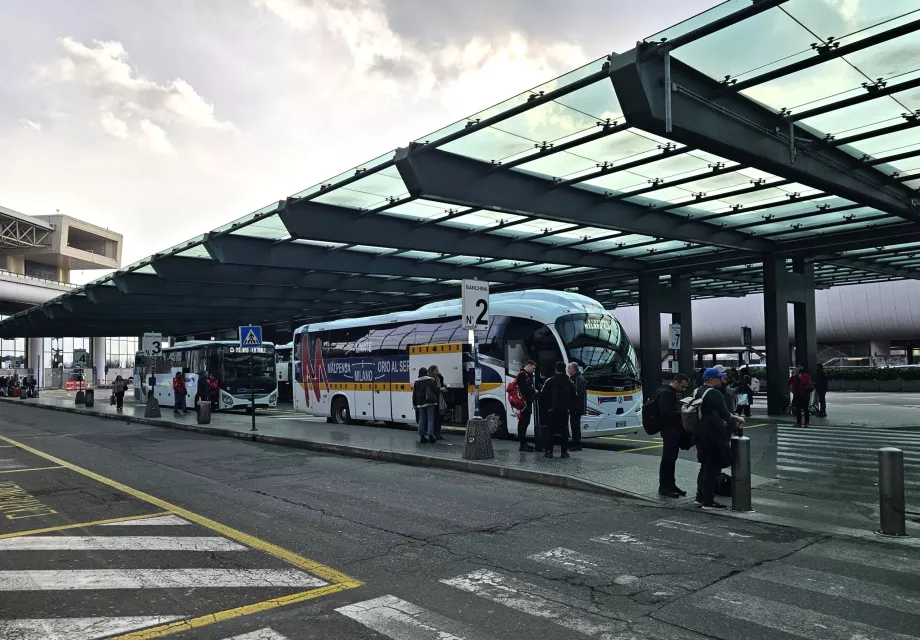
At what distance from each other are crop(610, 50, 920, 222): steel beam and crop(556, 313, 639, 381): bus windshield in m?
4.98

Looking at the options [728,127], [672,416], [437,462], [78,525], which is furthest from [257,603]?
[728,127]

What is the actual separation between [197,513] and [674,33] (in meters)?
9.60

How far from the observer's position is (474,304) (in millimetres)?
12727

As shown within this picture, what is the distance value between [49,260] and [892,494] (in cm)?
10374

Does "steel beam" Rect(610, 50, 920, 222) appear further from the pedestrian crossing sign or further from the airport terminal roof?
the pedestrian crossing sign

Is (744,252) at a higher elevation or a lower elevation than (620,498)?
higher

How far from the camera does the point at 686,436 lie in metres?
9.01

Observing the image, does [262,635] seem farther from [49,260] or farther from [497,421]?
[49,260]

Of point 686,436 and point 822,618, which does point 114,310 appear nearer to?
point 686,436

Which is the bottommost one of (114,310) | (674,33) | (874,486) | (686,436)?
(874,486)

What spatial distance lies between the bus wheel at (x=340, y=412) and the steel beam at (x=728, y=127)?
14237mm

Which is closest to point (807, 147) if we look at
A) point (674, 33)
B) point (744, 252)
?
point (674, 33)

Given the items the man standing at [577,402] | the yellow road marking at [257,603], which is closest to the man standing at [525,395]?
the man standing at [577,402]

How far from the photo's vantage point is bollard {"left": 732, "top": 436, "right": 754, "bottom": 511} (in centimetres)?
829
